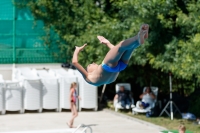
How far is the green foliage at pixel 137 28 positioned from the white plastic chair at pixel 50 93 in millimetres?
1496

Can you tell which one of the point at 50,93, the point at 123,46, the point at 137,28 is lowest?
the point at 50,93

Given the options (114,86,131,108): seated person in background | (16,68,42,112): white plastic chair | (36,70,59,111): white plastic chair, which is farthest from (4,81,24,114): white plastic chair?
(114,86,131,108): seated person in background

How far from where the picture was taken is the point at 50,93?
2028 cm

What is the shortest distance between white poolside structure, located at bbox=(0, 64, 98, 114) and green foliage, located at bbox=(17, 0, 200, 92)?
111cm

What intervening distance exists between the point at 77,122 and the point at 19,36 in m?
6.31

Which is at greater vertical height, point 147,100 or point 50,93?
point 50,93

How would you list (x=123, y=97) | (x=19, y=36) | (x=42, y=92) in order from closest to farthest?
(x=42, y=92) → (x=123, y=97) → (x=19, y=36)

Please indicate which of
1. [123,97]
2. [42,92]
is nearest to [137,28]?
[123,97]

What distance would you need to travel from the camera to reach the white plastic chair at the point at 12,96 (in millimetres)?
19719

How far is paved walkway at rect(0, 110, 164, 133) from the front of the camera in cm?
1686

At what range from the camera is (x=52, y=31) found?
76.1ft

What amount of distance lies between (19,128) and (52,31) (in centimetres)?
695

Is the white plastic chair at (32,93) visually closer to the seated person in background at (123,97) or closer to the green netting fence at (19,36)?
the seated person in background at (123,97)

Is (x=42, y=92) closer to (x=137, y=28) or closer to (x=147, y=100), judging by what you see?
(x=147, y=100)
